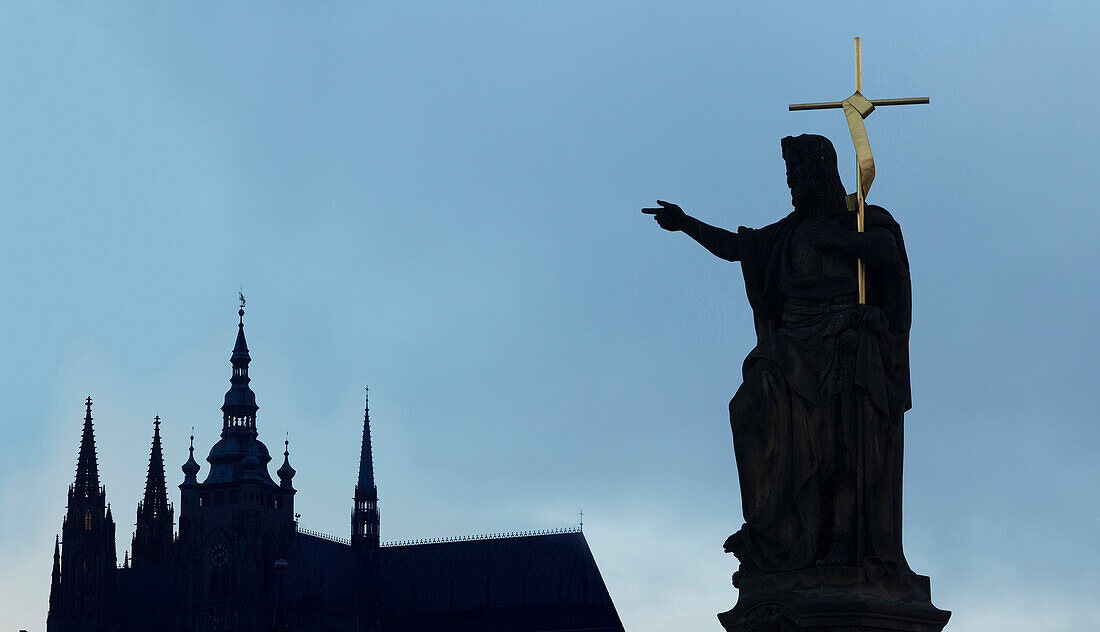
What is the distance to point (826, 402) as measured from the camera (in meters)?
11.1

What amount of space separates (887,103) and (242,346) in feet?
484

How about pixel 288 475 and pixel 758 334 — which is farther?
pixel 288 475

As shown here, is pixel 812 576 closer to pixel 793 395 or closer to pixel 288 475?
pixel 793 395

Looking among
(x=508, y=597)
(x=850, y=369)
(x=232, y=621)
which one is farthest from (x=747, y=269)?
(x=508, y=597)

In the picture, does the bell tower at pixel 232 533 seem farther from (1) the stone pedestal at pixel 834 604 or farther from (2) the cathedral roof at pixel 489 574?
(1) the stone pedestal at pixel 834 604

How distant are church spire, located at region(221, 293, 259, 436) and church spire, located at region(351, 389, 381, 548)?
2255 cm

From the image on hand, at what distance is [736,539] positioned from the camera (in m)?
11.5

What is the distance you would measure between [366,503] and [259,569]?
96.0ft

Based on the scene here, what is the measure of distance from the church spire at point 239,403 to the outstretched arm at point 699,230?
470 ft

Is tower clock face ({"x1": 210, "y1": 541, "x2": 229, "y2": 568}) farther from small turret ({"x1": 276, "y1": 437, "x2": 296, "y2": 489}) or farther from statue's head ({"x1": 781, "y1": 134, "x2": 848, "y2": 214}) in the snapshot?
statue's head ({"x1": 781, "y1": 134, "x2": 848, "y2": 214})

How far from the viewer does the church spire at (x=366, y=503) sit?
173 metres

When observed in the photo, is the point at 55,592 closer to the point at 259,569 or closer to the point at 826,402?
the point at 259,569


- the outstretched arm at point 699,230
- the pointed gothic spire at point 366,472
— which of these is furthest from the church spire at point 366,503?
the outstretched arm at point 699,230

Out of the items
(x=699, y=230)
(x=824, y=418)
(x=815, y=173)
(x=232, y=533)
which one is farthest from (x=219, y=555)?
(x=824, y=418)
